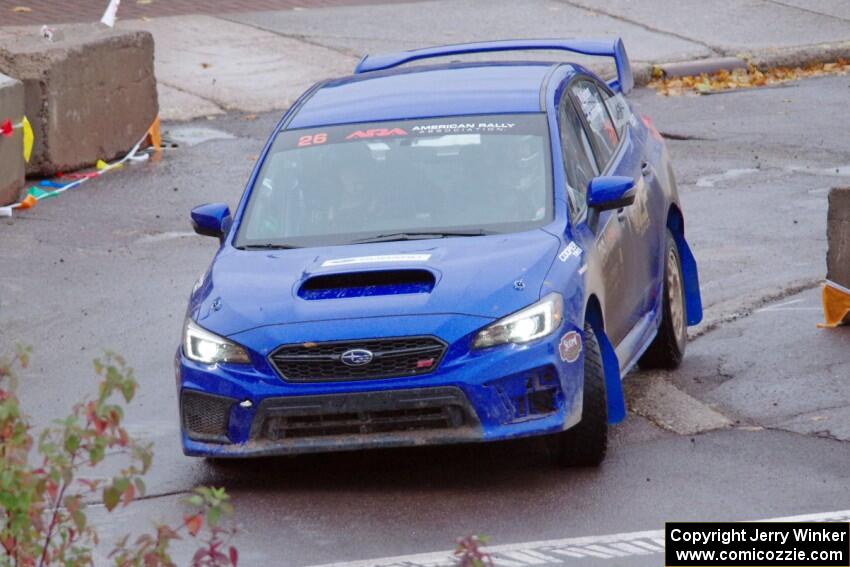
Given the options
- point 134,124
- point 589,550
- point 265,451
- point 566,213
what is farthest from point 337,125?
point 134,124

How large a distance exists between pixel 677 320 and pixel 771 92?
9.11m

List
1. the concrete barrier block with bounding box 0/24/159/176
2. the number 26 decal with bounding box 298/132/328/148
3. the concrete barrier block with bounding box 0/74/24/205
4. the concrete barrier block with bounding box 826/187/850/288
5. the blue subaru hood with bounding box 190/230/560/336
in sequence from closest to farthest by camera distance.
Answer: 1. the blue subaru hood with bounding box 190/230/560/336
2. the number 26 decal with bounding box 298/132/328/148
3. the concrete barrier block with bounding box 826/187/850/288
4. the concrete barrier block with bounding box 0/74/24/205
5. the concrete barrier block with bounding box 0/24/159/176

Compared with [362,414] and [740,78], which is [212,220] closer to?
[362,414]

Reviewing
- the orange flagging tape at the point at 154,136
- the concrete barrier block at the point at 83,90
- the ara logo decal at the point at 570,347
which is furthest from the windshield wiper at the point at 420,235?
the orange flagging tape at the point at 154,136

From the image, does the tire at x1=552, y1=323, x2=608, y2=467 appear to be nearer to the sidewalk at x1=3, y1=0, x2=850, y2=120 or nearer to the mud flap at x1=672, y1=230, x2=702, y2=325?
the mud flap at x1=672, y1=230, x2=702, y2=325

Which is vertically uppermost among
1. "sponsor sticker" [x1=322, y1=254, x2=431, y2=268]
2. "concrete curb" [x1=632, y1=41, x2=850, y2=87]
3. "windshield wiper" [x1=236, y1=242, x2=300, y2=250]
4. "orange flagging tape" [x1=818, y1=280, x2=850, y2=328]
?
"sponsor sticker" [x1=322, y1=254, x2=431, y2=268]

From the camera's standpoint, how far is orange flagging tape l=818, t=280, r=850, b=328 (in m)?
10.7

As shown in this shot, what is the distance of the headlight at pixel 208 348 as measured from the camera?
26.2 feet

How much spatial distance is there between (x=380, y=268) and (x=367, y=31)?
1357 centimetres

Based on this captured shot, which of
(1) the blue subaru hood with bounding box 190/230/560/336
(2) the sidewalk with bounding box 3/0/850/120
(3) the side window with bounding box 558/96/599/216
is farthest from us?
(2) the sidewalk with bounding box 3/0/850/120

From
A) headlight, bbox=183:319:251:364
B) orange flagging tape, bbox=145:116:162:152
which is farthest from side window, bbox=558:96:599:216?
orange flagging tape, bbox=145:116:162:152

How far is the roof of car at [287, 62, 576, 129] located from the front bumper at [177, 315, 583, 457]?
1.83 metres

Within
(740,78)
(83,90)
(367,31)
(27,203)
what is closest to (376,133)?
(27,203)

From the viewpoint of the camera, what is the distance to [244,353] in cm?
795
